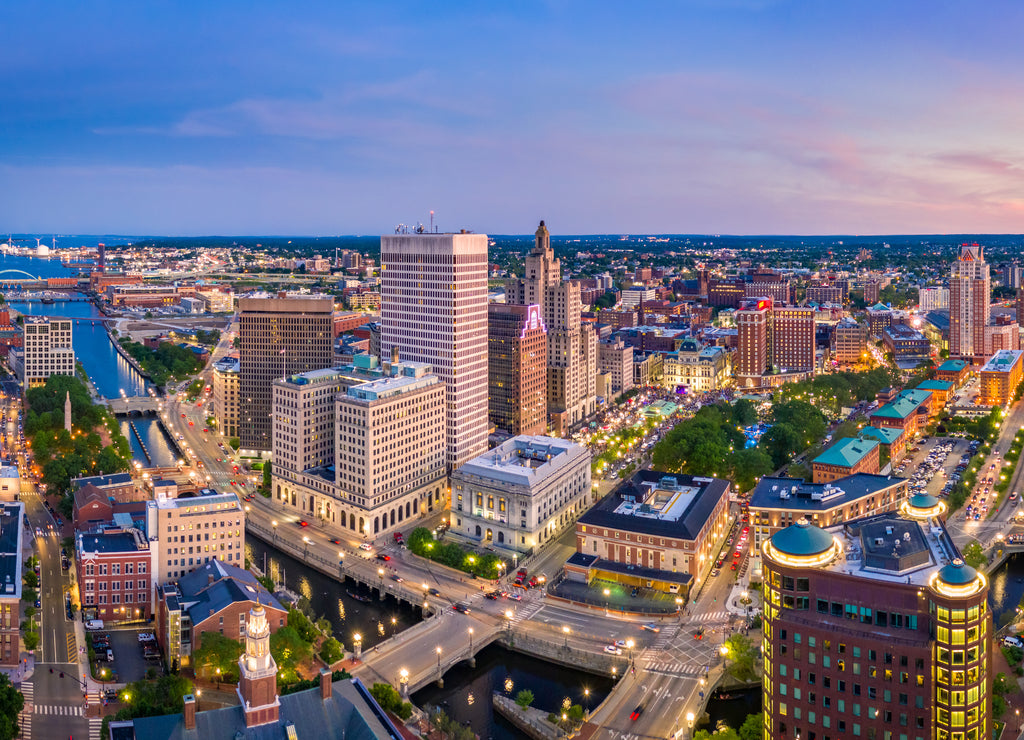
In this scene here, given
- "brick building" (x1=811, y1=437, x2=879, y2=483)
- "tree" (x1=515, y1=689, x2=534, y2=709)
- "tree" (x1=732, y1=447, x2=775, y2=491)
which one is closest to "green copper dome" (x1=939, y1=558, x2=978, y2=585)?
"tree" (x1=515, y1=689, x2=534, y2=709)

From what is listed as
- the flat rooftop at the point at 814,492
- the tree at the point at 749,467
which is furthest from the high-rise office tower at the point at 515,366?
the flat rooftop at the point at 814,492

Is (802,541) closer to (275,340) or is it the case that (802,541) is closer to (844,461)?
(844,461)

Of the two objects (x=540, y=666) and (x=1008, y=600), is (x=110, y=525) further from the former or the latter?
(x=1008, y=600)

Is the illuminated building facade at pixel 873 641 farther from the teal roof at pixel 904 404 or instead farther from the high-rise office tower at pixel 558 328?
the high-rise office tower at pixel 558 328

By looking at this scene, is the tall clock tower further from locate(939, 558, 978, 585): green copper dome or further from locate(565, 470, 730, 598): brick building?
locate(565, 470, 730, 598): brick building

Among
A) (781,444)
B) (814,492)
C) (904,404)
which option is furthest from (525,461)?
(904,404)

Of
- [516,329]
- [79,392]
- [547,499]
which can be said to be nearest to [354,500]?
[547,499]
